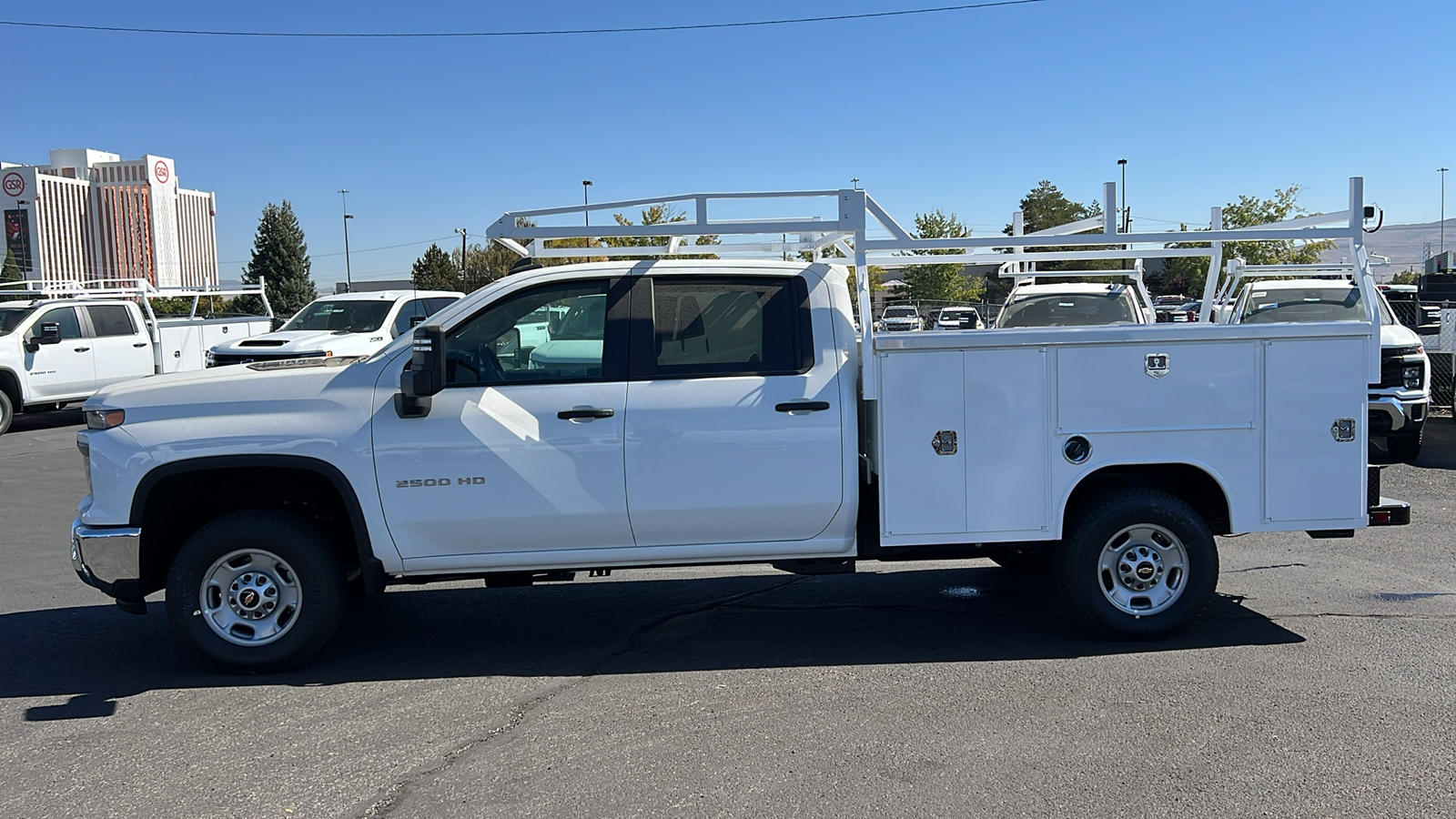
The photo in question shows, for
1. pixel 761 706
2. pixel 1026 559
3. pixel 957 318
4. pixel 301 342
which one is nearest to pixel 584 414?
pixel 761 706

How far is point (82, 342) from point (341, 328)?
166 inches

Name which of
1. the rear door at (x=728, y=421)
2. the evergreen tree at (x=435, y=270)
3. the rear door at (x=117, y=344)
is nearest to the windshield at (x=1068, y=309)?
the rear door at (x=728, y=421)

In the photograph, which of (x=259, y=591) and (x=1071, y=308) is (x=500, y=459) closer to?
(x=259, y=591)

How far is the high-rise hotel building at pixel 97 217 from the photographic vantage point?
445 feet

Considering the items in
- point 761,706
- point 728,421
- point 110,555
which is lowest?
point 761,706

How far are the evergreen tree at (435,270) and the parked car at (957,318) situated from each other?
49.4 metres

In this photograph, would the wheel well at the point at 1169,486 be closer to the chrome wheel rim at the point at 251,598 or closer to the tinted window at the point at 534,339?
the tinted window at the point at 534,339

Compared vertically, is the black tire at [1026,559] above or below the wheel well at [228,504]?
below

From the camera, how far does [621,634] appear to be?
6.30 metres

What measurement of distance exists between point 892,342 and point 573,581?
3.05 metres

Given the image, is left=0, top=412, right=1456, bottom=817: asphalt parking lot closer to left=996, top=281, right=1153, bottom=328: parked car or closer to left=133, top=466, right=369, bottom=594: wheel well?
left=133, top=466, right=369, bottom=594: wheel well

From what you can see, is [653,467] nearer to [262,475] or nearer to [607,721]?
Result: [607,721]

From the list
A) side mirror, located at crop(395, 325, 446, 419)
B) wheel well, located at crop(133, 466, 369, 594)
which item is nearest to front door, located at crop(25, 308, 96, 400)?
wheel well, located at crop(133, 466, 369, 594)

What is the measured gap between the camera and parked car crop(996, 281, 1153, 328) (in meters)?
12.7
